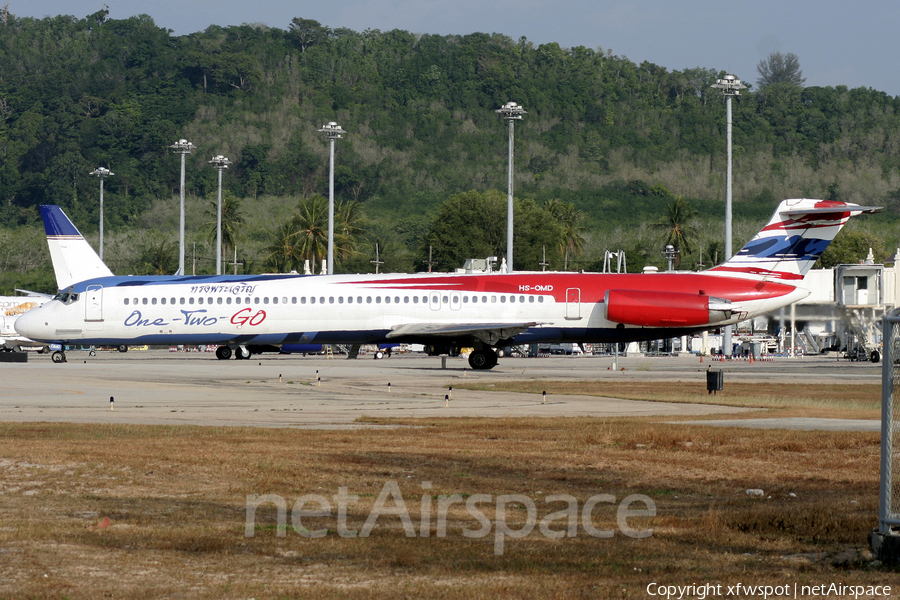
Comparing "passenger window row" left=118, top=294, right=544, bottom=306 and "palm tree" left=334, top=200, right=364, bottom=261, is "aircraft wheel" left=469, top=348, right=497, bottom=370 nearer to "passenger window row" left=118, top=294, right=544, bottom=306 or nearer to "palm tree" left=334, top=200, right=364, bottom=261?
"passenger window row" left=118, top=294, right=544, bottom=306

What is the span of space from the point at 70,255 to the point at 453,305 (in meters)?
20.6

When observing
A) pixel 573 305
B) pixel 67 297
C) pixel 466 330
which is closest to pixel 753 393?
pixel 573 305

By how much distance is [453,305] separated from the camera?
152 ft

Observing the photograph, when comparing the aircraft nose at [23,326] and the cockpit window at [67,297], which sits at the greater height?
the cockpit window at [67,297]

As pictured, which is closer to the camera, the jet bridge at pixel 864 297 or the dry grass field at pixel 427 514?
the dry grass field at pixel 427 514

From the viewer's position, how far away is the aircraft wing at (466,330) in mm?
45031

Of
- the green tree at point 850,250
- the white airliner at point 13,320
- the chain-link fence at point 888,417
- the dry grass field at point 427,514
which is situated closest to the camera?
the dry grass field at point 427,514

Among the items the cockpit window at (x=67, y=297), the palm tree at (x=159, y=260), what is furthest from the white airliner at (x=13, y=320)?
the palm tree at (x=159, y=260)

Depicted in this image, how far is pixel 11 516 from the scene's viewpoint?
37.7ft

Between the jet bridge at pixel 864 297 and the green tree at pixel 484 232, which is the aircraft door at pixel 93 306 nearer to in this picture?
the jet bridge at pixel 864 297

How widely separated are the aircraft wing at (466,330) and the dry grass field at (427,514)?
2520cm

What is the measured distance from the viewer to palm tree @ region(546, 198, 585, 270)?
6550 inches

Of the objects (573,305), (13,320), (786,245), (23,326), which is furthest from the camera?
(13,320)

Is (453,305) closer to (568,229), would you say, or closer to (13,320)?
(13,320)
